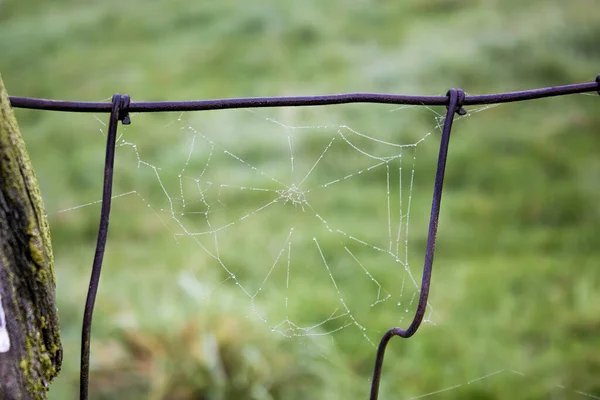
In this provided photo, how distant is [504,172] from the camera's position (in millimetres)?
2646

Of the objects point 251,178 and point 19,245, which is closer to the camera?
point 19,245

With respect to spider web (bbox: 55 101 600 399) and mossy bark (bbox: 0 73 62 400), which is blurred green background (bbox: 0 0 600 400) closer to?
spider web (bbox: 55 101 600 399)

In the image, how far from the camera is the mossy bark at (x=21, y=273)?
20.3 inches

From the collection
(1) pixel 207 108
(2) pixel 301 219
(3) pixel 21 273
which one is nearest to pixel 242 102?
(1) pixel 207 108

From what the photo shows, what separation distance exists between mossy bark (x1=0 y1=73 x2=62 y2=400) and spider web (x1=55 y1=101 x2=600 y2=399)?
3.42 ft

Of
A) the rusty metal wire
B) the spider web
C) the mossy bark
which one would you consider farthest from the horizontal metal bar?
the spider web

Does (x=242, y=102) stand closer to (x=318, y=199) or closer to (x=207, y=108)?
(x=207, y=108)

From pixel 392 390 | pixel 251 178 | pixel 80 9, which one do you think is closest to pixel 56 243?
pixel 251 178

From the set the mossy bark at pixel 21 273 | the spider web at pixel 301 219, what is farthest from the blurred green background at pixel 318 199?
the mossy bark at pixel 21 273

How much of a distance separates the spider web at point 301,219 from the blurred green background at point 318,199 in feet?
0.04

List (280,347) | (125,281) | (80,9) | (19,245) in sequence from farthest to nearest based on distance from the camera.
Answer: (80,9)
(125,281)
(280,347)
(19,245)

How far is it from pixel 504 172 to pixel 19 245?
2.46 meters

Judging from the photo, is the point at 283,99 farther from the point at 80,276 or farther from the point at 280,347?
the point at 80,276

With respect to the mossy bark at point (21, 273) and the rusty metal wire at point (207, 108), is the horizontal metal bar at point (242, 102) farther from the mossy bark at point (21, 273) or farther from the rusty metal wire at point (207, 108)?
the mossy bark at point (21, 273)
